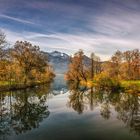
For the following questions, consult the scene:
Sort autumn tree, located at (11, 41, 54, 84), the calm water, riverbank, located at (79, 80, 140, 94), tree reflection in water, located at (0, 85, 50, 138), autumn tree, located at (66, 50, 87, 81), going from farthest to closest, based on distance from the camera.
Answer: autumn tree, located at (66, 50, 87, 81) < autumn tree, located at (11, 41, 54, 84) < riverbank, located at (79, 80, 140, 94) < tree reflection in water, located at (0, 85, 50, 138) < the calm water

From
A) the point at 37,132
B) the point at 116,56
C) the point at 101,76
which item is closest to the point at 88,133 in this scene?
the point at 37,132

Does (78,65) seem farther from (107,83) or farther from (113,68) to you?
(107,83)

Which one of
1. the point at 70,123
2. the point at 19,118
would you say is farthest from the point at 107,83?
the point at 70,123

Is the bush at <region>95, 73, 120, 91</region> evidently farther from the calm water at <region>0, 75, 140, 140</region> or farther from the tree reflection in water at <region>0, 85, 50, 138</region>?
the tree reflection in water at <region>0, 85, 50, 138</region>

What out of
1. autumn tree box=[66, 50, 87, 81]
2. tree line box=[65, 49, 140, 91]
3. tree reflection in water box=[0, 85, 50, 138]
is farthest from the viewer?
autumn tree box=[66, 50, 87, 81]

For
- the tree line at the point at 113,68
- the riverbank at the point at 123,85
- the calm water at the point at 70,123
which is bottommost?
the calm water at the point at 70,123

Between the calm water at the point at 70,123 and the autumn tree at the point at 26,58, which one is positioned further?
the autumn tree at the point at 26,58

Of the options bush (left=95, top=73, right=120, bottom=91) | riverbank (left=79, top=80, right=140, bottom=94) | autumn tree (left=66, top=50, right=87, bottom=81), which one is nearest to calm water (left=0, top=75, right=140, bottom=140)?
riverbank (left=79, top=80, right=140, bottom=94)

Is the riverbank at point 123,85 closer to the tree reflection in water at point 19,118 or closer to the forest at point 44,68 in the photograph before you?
the forest at point 44,68

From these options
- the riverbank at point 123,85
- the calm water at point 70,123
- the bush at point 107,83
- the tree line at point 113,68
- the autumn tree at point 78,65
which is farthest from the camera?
the autumn tree at point 78,65

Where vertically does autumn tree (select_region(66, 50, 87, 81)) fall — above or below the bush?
above

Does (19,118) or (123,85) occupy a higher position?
(123,85)

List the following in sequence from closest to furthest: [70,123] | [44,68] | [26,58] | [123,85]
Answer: [70,123], [123,85], [26,58], [44,68]

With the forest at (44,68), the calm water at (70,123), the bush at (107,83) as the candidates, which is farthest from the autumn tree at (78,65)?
the calm water at (70,123)
